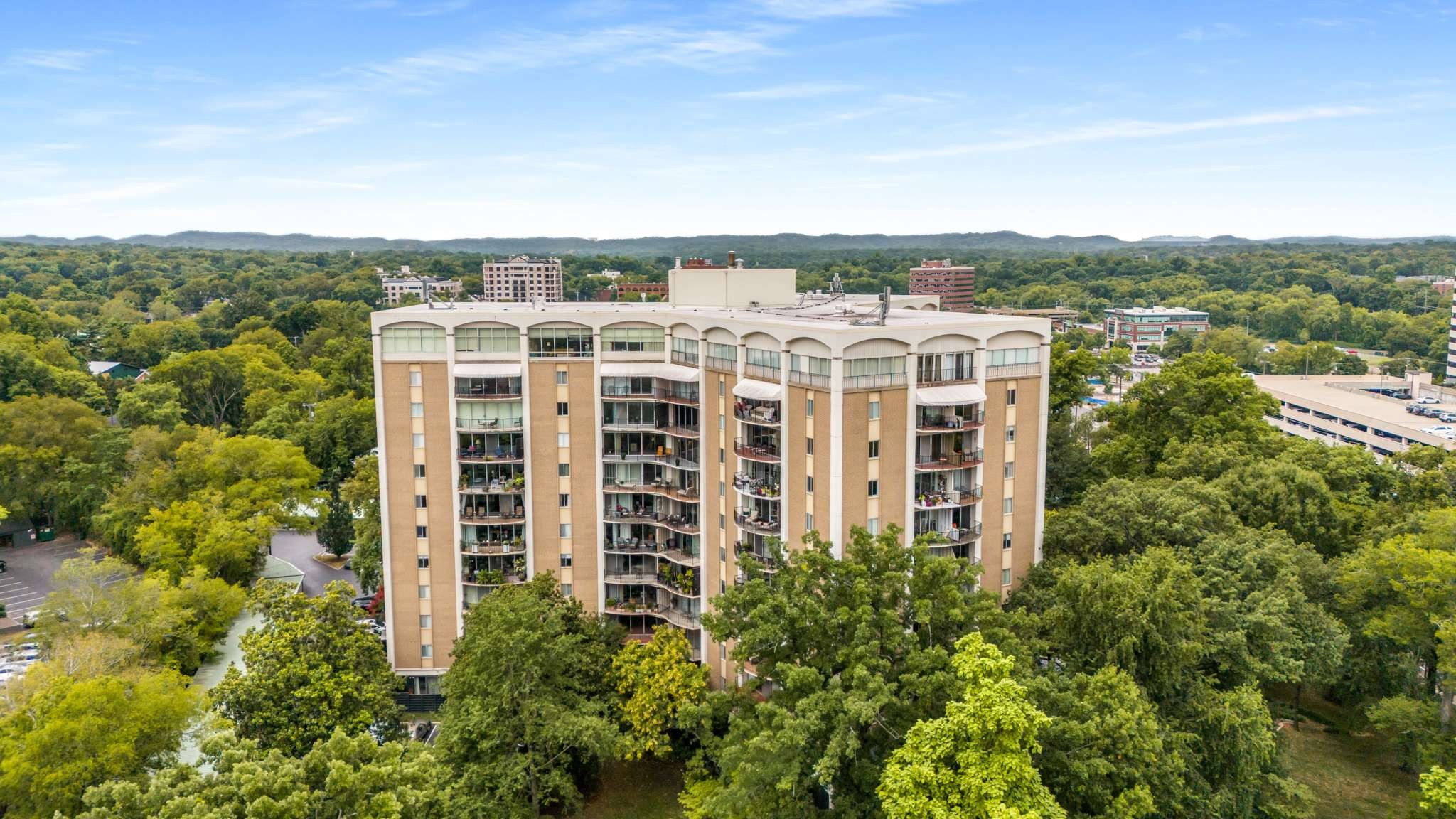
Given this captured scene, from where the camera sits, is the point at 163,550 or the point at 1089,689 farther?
the point at 163,550

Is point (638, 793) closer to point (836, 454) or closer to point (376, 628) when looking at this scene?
point (836, 454)

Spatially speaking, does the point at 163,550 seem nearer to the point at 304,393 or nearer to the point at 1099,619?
the point at 304,393

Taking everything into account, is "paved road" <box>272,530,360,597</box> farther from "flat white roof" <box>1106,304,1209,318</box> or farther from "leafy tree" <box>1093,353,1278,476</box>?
"flat white roof" <box>1106,304,1209,318</box>

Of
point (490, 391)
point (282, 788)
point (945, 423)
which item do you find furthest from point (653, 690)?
point (490, 391)

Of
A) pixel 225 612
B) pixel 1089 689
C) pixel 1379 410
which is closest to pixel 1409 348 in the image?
pixel 1379 410

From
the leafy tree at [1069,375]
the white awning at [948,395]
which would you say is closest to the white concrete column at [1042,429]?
the white awning at [948,395]

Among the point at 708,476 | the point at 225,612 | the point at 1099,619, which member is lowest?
the point at 225,612

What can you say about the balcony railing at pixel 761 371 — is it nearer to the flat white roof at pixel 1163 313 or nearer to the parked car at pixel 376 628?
the parked car at pixel 376 628
